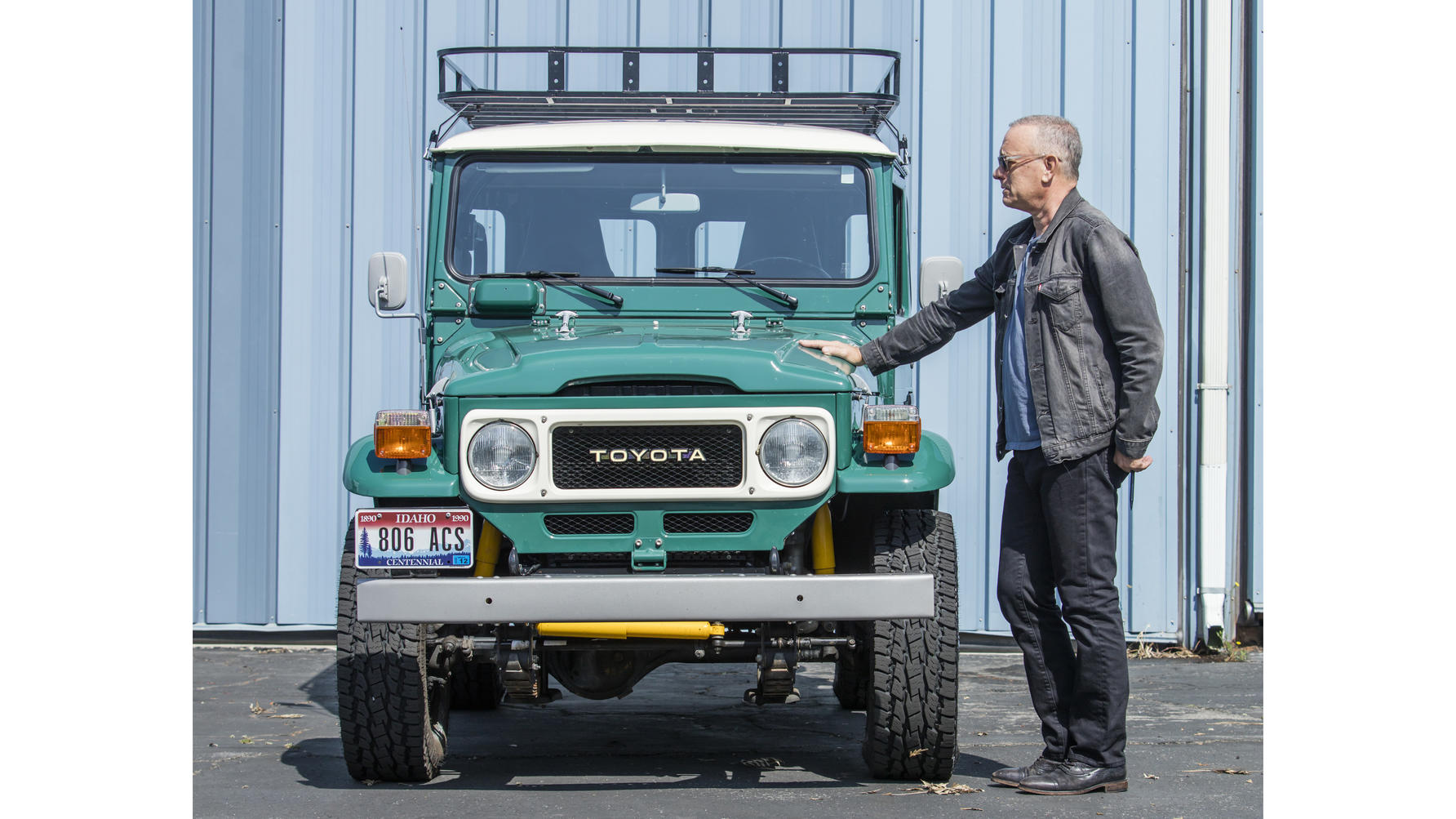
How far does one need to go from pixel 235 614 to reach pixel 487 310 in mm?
3766

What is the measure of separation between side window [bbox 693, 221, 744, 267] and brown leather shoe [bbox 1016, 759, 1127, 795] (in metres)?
2.18

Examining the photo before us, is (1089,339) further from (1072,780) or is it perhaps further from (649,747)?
(649,747)

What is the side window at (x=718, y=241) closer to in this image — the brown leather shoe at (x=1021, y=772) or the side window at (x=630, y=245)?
the side window at (x=630, y=245)

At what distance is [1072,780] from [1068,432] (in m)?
1.11

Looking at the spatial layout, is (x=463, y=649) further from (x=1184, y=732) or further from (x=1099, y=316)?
(x=1184, y=732)

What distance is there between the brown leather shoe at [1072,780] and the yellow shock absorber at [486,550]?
1.83 meters

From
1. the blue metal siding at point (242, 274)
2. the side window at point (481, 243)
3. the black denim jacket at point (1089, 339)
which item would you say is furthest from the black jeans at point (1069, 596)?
the blue metal siding at point (242, 274)

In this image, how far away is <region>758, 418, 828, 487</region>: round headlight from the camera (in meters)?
3.99

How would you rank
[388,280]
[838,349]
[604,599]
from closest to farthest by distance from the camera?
[604,599]
[838,349]
[388,280]

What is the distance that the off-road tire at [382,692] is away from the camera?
4.04 meters

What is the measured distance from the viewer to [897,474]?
13.2ft

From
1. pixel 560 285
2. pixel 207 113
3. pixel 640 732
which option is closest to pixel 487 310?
pixel 560 285

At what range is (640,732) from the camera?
5.37 m

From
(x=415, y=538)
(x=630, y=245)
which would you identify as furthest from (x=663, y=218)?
(x=415, y=538)
